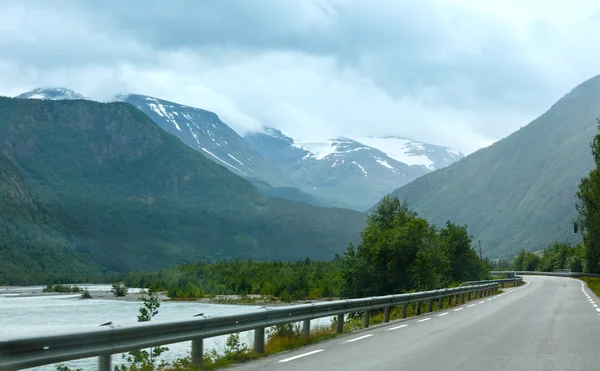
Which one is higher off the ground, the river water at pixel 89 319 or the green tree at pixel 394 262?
the green tree at pixel 394 262

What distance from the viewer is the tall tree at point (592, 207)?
5921 cm

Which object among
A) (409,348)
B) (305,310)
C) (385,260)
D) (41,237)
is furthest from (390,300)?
(41,237)

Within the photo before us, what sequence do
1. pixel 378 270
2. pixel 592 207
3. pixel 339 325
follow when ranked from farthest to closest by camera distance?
1. pixel 592 207
2. pixel 378 270
3. pixel 339 325

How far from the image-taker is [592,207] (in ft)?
214

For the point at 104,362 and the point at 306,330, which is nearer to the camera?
the point at 104,362

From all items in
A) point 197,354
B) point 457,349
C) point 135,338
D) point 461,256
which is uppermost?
point 461,256

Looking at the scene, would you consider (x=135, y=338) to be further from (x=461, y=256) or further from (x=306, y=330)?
(x=461, y=256)

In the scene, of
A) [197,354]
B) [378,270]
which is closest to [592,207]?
[378,270]

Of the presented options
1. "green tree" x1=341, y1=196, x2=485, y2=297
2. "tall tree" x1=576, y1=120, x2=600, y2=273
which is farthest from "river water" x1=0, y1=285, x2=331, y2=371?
"tall tree" x1=576, y1=120, x2=600, y2=273

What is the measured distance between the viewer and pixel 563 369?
394 inches

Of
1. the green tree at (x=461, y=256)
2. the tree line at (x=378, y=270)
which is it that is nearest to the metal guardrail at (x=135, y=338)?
the tree line at (x=378, y=270)

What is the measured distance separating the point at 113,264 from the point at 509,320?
189 metres

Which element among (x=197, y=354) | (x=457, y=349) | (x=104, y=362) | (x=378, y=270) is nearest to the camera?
(x=104, y=362)

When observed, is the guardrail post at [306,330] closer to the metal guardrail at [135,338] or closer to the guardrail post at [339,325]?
the metal guardrail at [135,338]
